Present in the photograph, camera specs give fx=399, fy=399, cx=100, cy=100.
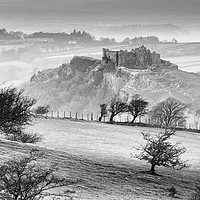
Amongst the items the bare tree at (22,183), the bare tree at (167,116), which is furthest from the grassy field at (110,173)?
the bare tree at (167,116)

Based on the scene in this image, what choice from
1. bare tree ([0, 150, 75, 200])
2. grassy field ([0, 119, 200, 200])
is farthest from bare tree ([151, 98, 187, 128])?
bare tree ([0, 150, 75, 200])

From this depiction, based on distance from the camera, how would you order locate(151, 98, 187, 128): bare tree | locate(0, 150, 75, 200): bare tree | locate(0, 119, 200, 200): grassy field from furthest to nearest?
locate(151, 98, 187, 128): bare tree
locate(0, 119, 200, 200): grassy field
locate(0, 150, 75, 200): bare tree

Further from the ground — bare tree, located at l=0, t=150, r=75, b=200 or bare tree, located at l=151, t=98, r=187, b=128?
bare tree, located at l=0, t=150, r=75, b=200

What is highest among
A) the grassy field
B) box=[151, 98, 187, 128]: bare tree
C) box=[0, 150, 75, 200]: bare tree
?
box=[0, 150, 75, 200]: bare tree

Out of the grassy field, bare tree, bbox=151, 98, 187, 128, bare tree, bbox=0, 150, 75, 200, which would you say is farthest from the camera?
bare tree, bbox=151, 98, 187, 128

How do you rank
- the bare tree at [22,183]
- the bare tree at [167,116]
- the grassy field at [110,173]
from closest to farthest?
the bare tree at [22,183], the grassy field at [110,173], the bare tree at [167,116]

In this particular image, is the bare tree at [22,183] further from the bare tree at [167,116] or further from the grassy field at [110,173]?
the bare tree at [167,116]

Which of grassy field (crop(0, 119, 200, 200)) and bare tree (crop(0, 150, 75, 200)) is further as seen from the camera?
grassy field (crop(0, 119, 200, 200))

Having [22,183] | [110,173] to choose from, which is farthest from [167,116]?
[22,183]

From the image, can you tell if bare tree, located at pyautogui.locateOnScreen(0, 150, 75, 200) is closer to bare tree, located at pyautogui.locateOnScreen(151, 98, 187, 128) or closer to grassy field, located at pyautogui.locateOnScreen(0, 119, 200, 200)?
grassy field, located at pyautogui.locateOnScreen(0, 119, 200, 200)

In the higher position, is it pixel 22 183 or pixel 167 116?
pixel 22 183

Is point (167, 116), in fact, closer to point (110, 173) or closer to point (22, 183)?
point (110, 173)

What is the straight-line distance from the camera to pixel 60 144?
5056 centimetres

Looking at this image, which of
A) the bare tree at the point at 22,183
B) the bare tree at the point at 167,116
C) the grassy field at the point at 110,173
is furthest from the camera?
the bare tree at the point at 167,116
